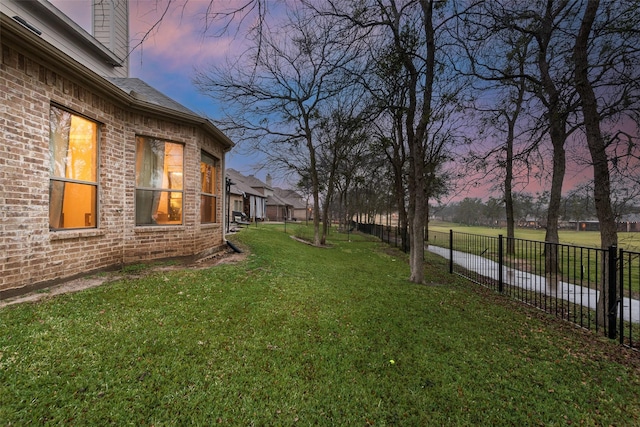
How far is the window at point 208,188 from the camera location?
7.76 meters

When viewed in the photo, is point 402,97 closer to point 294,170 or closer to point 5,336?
point 5,336

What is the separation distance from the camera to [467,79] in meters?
6.46

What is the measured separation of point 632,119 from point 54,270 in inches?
414

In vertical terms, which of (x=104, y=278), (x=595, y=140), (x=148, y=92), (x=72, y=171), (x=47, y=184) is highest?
(x=148, y=92)

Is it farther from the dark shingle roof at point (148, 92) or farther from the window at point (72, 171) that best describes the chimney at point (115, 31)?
the window at point (72, 171)

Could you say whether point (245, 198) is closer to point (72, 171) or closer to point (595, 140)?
point (72, 171)

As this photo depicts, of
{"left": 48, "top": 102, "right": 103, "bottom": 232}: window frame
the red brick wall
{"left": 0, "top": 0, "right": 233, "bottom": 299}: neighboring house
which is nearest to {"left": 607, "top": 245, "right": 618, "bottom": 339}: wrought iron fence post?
{"left": 0, "top": 0, "right": 233, "bottom": 299}: neighboring house

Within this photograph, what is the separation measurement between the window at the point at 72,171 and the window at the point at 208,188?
2694 millimetres

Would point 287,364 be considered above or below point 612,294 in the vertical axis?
below

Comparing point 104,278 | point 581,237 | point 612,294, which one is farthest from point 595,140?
point 581,237

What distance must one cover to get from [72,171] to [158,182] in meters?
1.80

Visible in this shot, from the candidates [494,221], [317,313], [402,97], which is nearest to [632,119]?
[402,97]

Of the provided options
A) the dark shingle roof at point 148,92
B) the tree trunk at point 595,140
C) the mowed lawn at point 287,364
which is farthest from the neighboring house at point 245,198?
the tree trunk at point 595,140

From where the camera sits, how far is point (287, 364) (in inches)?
109
